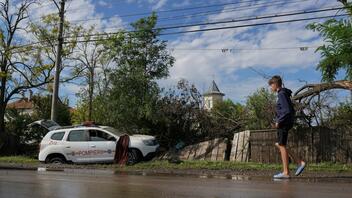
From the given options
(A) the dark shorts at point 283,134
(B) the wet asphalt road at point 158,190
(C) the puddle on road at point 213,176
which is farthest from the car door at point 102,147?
(A) the dark shorts at point 283,134

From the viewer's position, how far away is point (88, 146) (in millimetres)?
19250

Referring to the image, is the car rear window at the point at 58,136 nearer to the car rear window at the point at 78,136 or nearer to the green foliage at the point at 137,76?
the car rear window at the point at 78,136

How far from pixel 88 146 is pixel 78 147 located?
0.39m

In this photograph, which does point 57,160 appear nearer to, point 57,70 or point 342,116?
point 57,70

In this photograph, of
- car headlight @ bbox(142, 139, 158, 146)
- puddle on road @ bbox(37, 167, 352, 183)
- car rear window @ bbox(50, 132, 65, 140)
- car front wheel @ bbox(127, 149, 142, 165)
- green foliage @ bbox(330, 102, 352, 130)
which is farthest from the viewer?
car rear window @ bbox(50, 132, 65, 140)

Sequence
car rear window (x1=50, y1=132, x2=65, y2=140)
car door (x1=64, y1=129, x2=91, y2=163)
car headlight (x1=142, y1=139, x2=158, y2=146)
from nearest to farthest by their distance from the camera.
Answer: car door (x1=64, y1=129, x2=91, y2=163)
car headlight (x1=142, y1=139, x2=158, y2=146)
car rear window (x1=50, y1=132, x2=65, y2=140)

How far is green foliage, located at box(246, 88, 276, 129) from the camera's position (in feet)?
63.3

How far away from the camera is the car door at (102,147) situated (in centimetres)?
1895

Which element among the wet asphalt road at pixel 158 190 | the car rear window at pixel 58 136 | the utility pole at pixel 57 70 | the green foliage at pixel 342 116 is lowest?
the wet asphalt road at pixel 158 190

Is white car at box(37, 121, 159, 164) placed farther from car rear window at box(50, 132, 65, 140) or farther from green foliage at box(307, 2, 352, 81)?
green foliage at box(307, 2, 352, 81)

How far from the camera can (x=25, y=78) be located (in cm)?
3294

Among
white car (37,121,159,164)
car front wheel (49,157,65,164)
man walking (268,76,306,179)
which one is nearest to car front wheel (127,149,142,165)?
white car (37,121,159,164)

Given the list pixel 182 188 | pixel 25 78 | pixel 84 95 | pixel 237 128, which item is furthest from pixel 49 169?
pixel 84 95

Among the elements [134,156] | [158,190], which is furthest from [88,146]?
[158,190]
